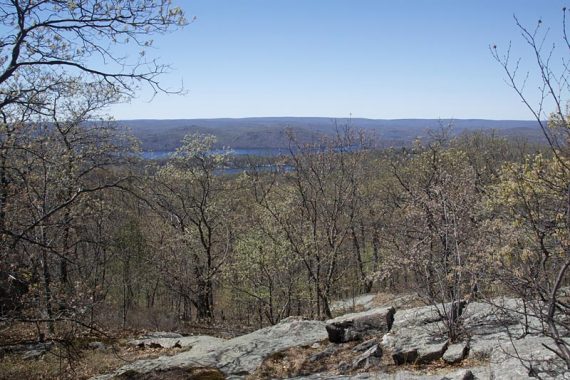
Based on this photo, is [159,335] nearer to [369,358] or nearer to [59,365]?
[59,365]

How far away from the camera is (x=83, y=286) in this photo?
10320 millimetres

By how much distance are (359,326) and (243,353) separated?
266cm

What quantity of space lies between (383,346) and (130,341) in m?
8.86

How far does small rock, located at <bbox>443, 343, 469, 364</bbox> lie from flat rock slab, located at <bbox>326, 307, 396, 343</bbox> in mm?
2467

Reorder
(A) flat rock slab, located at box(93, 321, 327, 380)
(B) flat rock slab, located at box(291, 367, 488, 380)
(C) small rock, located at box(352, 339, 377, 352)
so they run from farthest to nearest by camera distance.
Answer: (A) flat rock slab, located at box(93, 321, 327, 380), (C) small rock, located at box(352, 339, 377, 352), (B) flat rock slab, located at box(291, 367, 488, 380)

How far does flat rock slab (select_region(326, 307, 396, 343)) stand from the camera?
34.0 feet

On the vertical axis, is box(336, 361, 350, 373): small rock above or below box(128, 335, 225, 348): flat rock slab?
above

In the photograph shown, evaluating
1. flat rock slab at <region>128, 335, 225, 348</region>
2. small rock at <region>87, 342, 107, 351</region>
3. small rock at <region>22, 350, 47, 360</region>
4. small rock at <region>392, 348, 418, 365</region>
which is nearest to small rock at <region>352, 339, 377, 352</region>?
small rock at <region>392, 348, 418, 365</region>

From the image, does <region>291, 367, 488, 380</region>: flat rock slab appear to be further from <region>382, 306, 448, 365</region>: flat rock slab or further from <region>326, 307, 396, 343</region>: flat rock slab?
<region>326, 307, 396, 343</region>: flat rock slab

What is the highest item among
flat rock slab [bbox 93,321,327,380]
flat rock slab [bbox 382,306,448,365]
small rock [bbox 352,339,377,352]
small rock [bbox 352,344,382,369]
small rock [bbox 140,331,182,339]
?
flat rock slab [bbox 382,306,448,365]

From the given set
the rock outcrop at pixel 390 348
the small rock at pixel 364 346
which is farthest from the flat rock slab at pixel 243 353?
the small rock at pixel 364 346

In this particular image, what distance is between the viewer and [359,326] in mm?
10523

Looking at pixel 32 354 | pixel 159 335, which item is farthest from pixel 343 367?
pixel 159 335

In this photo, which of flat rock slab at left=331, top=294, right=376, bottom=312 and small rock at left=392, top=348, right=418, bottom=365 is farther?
flat rock slab at left=331, top=294, right=376, bottom=312
